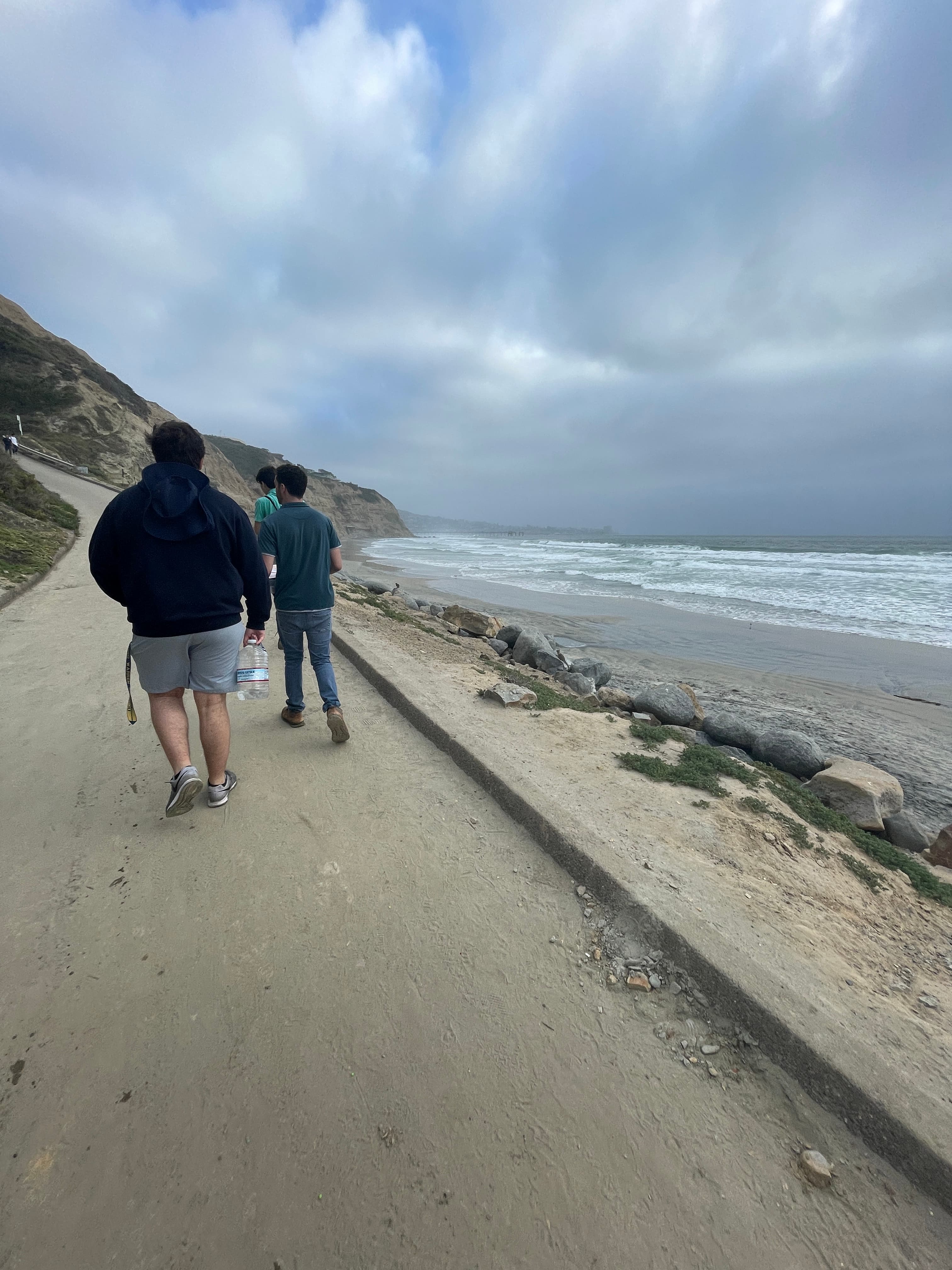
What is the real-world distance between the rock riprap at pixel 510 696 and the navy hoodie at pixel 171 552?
8.35 ft

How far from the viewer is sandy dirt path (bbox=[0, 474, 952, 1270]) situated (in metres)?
1.29

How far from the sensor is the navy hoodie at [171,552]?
2.36m

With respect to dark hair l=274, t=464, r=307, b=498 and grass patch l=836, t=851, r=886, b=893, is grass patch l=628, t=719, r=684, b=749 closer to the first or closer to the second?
grass patch l=836, t=851, r=886, b=893

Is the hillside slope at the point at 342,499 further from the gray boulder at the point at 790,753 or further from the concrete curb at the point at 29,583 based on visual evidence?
the gray boulder at the point at 790,753

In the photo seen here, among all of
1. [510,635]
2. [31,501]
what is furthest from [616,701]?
[31,501]

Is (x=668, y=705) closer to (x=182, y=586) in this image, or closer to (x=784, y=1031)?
(x=784, y=1031)

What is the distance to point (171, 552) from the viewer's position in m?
2.41

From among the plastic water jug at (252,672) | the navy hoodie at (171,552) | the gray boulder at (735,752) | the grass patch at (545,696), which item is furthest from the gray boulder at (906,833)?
the navy hoodie at (171,552)

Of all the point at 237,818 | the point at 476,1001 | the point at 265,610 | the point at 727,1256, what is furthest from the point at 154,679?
the point at 727,1256

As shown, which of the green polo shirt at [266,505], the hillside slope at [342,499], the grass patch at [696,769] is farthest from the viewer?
the hillside slope at [342,499]

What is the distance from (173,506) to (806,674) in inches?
378

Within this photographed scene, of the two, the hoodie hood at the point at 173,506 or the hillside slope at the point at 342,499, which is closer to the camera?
the hoodie hood at the point at 173,506

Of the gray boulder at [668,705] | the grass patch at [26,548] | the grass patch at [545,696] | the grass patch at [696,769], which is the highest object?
the grass patch at [26,548]

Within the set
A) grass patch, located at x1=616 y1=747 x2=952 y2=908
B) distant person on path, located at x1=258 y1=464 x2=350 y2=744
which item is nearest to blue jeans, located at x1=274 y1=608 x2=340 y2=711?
distant person on path, located at x1=258 y1=464 x2=350 y2=744
